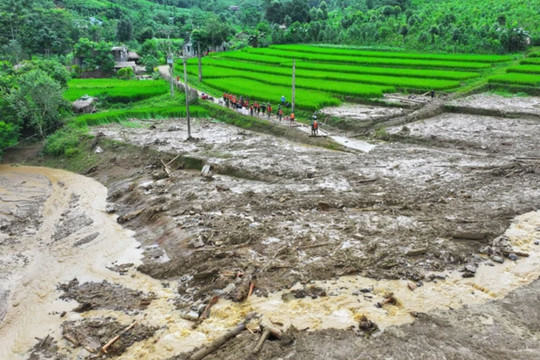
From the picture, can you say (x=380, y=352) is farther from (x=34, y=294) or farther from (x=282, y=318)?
(x=34, y=294)

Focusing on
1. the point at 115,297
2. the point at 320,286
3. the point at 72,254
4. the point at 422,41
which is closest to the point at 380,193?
the point at 320,286

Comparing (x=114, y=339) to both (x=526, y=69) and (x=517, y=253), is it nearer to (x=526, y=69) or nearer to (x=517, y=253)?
(x=517, y=253)

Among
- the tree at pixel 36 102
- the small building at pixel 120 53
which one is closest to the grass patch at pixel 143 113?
the tree at pixel 36 102

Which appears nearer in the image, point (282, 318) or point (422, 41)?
point (282, 318)

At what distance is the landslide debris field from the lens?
1160 centimetres

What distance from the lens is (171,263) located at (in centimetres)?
1584

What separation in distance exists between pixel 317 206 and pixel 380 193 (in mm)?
3163

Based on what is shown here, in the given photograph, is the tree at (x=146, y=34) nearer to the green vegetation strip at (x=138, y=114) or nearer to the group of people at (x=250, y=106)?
the green vegetation strip at (x=138, y=114)

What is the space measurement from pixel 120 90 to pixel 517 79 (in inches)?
1473

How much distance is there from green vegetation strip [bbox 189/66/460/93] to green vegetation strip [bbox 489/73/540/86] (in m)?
3.56

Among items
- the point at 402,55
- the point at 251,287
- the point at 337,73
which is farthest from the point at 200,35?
the point at 251,287

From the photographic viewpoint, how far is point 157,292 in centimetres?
1459

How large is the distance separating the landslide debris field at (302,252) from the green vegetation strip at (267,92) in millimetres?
7872

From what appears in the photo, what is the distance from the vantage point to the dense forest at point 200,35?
109 feet
